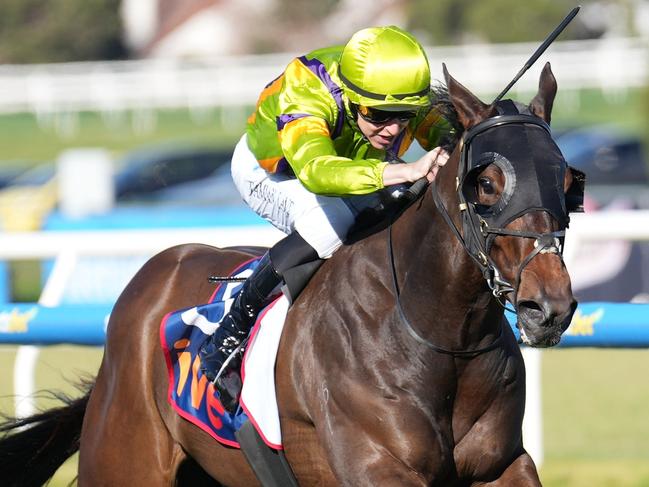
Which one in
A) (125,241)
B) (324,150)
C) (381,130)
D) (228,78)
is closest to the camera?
(324,150)

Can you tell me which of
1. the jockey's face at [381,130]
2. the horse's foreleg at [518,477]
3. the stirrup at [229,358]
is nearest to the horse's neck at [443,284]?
the jockey's face at [381,130]

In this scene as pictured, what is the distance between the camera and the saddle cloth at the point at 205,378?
143 inches

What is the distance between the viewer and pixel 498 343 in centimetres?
337

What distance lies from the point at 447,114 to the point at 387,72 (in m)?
0.21

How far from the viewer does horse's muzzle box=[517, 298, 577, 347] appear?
2771mm

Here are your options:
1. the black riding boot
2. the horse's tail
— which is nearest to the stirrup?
the black riding boot

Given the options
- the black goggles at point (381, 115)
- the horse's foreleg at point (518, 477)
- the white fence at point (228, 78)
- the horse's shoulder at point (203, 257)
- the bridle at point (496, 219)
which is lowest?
the white fence at point (228, 78)

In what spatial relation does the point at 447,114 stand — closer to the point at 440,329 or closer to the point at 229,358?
the point at 440,329

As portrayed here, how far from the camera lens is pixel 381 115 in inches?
137

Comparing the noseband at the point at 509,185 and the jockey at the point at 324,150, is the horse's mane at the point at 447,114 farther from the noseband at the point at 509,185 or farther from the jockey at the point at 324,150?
the noseband at the point at 509,185

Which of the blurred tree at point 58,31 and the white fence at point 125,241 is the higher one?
the white fence at point 125,241

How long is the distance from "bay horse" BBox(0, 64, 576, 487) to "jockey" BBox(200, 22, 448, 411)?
12 cm

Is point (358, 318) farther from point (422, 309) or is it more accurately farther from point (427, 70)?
point (427, 70)

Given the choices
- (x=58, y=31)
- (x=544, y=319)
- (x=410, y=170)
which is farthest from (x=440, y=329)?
(x=58, y=31)
